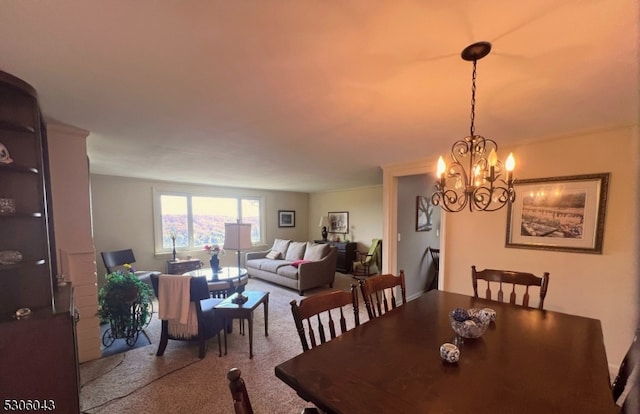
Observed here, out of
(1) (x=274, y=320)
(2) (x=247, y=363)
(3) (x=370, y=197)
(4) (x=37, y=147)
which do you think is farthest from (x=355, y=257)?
(4) (x=37, y=147)

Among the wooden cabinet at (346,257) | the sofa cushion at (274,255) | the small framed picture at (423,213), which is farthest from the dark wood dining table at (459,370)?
the wooden cabinet at (346,257)

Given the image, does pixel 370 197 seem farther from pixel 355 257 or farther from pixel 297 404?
pixel 297 404

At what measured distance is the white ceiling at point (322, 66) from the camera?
97cm

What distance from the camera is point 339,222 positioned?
7.07 meters

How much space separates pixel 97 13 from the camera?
95 centimetres

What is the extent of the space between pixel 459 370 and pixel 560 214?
7.44 feet

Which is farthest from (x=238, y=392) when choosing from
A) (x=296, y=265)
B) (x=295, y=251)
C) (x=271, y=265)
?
(x=295, y=251)

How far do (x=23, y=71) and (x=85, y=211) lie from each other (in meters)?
1.42

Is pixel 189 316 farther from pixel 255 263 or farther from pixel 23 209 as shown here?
pixel 255 263

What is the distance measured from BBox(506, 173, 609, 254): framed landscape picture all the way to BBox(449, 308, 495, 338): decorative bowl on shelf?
5.61 ft

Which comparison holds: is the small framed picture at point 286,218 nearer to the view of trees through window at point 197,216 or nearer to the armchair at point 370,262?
the view of trees through window at point 197,216

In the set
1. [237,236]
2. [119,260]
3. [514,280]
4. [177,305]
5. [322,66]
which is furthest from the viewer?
[119,260]

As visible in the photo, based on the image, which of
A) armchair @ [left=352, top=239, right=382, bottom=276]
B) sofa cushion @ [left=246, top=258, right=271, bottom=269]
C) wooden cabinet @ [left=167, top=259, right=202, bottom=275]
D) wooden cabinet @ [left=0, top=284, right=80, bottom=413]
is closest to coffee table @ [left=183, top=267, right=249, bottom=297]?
wooden cabinet @ [left=167, top=259, right=202, bottom=275]

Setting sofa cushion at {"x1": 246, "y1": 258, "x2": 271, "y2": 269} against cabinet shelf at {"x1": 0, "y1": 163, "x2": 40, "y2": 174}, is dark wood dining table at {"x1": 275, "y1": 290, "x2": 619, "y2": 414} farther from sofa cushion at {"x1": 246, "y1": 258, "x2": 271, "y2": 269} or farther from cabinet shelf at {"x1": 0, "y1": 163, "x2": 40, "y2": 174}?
sofa cushion at {"x1": 246, "y1": 258, "x2": 271, "y2": 269}
